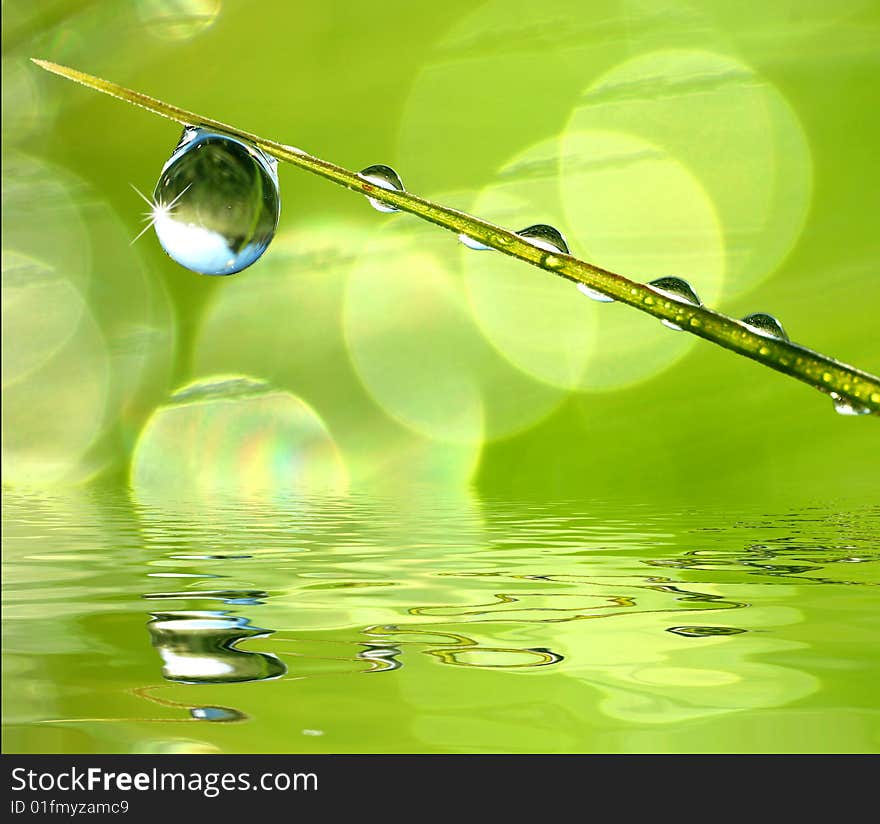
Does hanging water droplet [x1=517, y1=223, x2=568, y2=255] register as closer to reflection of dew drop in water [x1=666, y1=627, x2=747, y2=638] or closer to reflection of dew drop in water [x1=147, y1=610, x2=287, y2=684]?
reflection of dew drop in water [x1=147, y1=610, x2=287, y2=684]

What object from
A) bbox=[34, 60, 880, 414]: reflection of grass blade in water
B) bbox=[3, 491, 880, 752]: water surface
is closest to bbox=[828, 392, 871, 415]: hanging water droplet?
bbox=[34, 60, 880, 414]: reflection of grass blade in water

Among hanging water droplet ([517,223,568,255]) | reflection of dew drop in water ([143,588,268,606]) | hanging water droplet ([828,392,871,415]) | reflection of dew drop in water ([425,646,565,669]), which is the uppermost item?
reflection of dew drop in water ([143,588,268,606])

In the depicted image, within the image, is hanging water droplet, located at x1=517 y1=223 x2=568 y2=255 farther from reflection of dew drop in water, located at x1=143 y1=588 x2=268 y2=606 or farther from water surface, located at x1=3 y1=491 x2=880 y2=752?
reflection of dew drop in water, located at x1=143 y1=588 x2=268 y2=606

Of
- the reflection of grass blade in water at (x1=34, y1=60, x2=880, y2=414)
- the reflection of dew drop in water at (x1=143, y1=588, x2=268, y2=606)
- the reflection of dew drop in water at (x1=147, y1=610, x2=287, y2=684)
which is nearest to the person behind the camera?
the reflection of grass blade in water at (x1=34, y1=60, x2=880, y2=414)

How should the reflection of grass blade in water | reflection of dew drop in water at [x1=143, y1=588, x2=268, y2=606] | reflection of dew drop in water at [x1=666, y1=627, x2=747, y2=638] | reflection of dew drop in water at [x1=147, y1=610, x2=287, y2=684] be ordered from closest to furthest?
1. the reflection of grass blade in water
2. reflection of dew drop in water at [x1=147, y1=610, x2=287, y2=684]
3. reflection of dew drop in water at [x1=666, y1=627, x2=747, y2=638]
4. reflection of dew drop in water at [x1=143, y1=588, x2=268, y2=606]

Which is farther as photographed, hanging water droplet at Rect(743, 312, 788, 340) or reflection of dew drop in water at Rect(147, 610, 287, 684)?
reflection of dew drop in water at Rect(147, 610, 287, 684)

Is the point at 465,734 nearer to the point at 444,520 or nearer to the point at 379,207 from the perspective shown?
the point at 379,207

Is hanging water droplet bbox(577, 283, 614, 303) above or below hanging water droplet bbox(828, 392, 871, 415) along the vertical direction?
above
